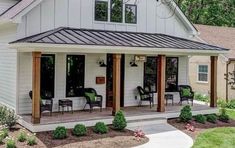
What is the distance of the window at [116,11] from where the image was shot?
17.5 metres

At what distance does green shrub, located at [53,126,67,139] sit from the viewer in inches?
485

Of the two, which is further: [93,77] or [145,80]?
[145,80]

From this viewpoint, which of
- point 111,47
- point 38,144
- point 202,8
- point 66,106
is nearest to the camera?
point 38,144

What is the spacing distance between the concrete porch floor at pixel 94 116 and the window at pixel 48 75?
97 cm

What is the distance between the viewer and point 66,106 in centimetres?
1581

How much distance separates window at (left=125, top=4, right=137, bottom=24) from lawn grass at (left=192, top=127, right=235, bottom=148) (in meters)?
6.49

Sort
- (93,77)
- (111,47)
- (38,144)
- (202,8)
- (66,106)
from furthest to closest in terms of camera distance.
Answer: (202,8), (93,77), (66,106), (111,47), (38,144)

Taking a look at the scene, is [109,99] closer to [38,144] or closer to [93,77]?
[93,77]

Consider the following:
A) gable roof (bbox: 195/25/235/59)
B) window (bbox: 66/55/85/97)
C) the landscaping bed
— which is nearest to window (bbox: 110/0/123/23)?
window (bbox: 66/55/85/97)

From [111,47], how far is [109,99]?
12.9 ft


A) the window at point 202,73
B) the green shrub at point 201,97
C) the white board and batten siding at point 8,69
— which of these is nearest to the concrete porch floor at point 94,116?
the white board and batten siding at point 8,69

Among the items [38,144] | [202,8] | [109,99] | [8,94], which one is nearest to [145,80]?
[109,99]

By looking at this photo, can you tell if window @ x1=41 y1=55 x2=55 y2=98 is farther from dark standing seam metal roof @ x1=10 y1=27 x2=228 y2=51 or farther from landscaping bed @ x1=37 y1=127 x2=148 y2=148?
landscaping bed @ x1=37 y1=127 x2=148 y2=148

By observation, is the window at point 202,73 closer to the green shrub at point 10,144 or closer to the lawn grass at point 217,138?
the lawn grass at point 217,138
